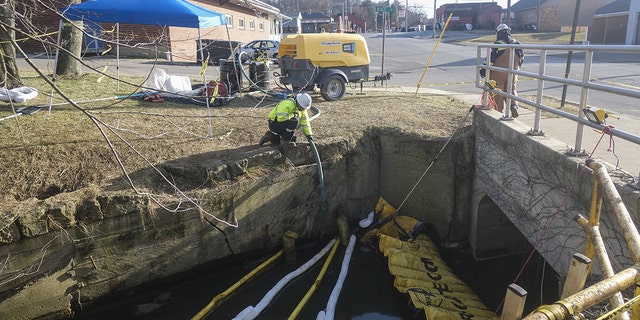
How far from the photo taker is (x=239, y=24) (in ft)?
105

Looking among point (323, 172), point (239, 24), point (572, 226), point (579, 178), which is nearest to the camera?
point (579, 178)

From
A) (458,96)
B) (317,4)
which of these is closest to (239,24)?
(458,96)

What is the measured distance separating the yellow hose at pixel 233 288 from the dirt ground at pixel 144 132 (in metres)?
1.67

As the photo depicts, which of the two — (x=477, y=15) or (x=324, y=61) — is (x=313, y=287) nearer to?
(x=324, y=61)

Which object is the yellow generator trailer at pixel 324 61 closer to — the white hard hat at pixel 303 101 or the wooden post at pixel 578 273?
the white hard hat at pixel 303 101

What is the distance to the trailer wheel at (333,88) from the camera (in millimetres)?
10547

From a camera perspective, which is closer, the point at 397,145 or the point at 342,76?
the point at 397,145

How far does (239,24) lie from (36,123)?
2626 cm

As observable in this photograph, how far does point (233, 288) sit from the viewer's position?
6152 mm

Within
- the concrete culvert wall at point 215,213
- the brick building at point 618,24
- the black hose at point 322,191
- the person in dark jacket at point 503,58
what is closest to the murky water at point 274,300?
the concrete culvert wall at point 215,213

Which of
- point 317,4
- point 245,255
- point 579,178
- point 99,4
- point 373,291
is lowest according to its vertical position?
point 373,291

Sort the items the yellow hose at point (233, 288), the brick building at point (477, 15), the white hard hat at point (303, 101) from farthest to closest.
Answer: the brick building at point (477, 15), the white hard hat at point (303, 101), the yellow hose at point (233, 288)

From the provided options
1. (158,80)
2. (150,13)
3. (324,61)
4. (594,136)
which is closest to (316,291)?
(594,136)

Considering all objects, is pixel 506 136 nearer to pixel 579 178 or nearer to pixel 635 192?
pixel 579 178
